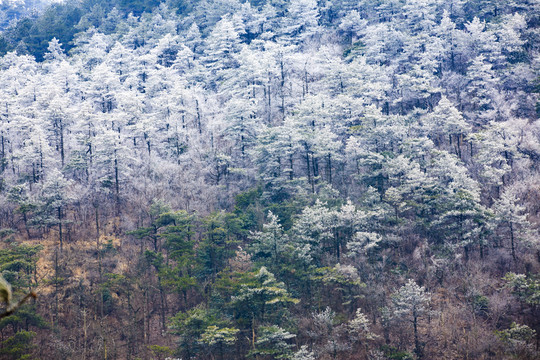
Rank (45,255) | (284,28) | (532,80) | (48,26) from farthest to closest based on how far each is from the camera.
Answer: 1. (48,26)
2. (284,28)
3. (532,80)
4. (45,255)

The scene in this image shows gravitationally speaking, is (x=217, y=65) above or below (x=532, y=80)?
above

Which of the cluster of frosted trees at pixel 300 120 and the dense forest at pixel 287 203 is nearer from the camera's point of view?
the dense forest at pixel 287 203

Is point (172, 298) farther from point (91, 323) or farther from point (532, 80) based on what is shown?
point (532, 80)

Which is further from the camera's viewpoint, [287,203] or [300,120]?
[300,120]

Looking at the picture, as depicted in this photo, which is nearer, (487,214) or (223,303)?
(223,303)

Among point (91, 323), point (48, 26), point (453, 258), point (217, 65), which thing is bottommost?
point (91, 323)

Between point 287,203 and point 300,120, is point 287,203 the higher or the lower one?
the lower one

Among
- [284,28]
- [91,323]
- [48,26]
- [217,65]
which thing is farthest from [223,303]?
[48,26]

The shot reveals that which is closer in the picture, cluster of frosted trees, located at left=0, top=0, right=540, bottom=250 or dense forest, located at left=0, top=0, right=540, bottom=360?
dense forest, located at left=0, top=0, right=540, bottom=360
